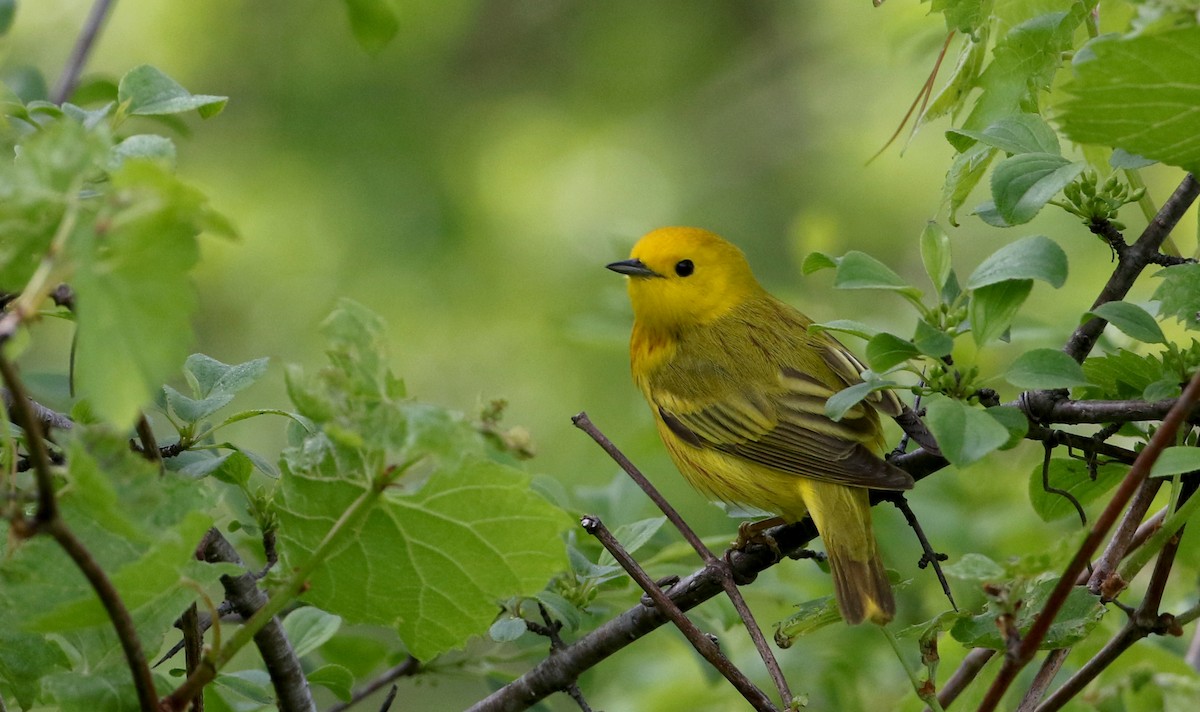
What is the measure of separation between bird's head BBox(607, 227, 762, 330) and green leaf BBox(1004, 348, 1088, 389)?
245cm

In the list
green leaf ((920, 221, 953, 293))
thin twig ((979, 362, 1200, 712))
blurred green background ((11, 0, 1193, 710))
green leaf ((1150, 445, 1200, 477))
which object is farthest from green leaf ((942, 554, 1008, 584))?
blurred green background ((11, 0, 1193, 710))

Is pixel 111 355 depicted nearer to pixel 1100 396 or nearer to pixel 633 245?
pixel 1100 396

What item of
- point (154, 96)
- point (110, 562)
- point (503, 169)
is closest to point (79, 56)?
point (154, 96)

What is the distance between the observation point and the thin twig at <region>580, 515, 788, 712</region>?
1.58 m

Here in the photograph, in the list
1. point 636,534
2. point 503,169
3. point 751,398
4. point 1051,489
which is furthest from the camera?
point 503,169

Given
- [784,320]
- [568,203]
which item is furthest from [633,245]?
[568,203]

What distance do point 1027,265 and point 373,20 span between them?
4.06 ft

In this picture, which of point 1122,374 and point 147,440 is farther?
point 1122,374

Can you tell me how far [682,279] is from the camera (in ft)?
13.3

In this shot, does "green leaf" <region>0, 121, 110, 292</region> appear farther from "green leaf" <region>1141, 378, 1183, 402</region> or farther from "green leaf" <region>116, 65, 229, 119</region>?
"green leaf" <region>1141, 378, 1183, 402</region>

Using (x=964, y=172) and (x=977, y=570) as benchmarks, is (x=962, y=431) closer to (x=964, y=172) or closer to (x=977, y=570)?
(x=977, y=570)

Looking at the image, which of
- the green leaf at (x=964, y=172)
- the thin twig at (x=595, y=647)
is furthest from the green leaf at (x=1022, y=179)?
the thin twig at (x=595, y=647)

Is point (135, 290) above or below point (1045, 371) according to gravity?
above

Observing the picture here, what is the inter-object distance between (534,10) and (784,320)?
6.66m
